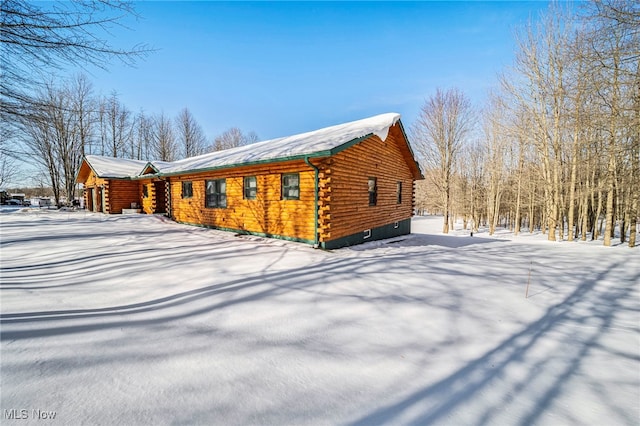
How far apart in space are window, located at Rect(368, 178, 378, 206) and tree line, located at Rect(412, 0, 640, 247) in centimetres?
735

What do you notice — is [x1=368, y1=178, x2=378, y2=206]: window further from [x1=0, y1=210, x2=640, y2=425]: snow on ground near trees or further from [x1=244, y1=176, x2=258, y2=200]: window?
[x1=0, y1=210, x2=640, y2=425]: snow on ground near trees

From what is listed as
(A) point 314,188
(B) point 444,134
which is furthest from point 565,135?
(A) point 314,188

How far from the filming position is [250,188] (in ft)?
33.1

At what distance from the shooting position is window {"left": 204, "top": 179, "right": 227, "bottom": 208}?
11282mm

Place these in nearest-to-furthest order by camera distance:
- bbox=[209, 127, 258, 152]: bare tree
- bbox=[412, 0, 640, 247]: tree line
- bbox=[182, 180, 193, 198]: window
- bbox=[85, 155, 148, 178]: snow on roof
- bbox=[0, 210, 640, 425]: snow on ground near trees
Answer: bbox=[0, 210, 640, 425]: snow on ground near trees, bbox=[412, 0, 640, 247]: tree line, bbox=[182, 180, 193, 198]: window, bbox=[85, 155, 148, 178]: snow on roof, bbox=[209, 127, 258, 152]: bare tree

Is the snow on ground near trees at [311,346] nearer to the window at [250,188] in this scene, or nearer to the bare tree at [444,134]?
the window at [250,188]

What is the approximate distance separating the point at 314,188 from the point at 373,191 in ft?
12.4

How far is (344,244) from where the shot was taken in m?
8.88

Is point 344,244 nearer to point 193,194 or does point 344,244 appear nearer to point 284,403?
point 284,403

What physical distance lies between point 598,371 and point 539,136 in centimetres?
1764

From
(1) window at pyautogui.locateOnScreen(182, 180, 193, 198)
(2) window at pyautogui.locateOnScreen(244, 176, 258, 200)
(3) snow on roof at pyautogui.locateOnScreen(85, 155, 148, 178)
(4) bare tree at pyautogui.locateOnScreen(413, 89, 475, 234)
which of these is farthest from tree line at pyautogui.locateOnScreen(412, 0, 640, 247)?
(3) snow on roof at pyautogui.locateOnScreen(85, 155, 148, 178)

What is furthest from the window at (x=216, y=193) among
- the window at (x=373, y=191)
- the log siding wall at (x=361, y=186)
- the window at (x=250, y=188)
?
the window at (x=373, y=191)

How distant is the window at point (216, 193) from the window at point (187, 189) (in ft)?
5.18

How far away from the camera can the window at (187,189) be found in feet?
42.9
